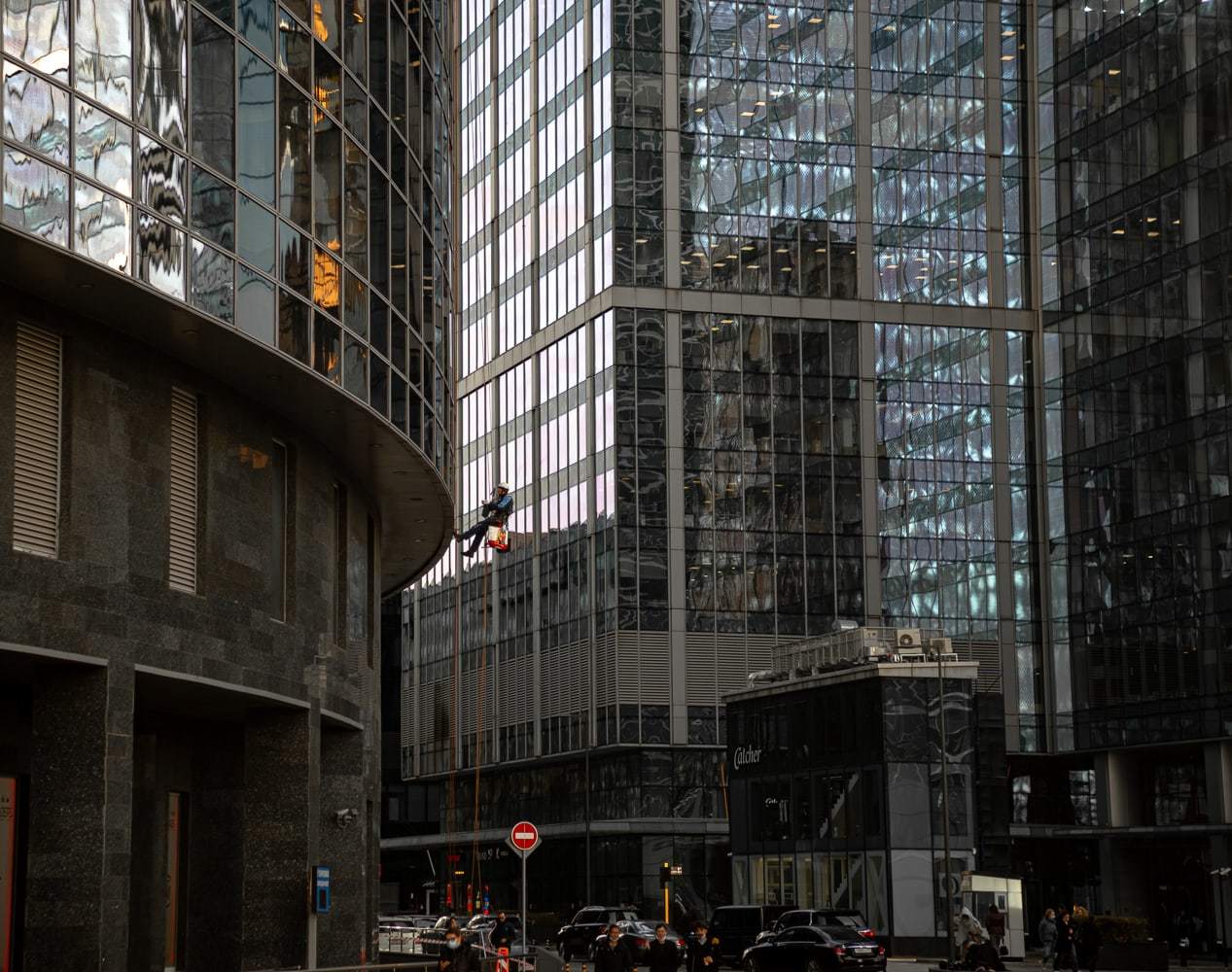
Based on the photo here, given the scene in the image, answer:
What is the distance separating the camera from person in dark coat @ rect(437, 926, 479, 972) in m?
31.5

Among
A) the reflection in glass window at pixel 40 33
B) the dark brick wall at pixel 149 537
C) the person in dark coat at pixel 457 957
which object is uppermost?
the reflection in glass window at pixel 40 33

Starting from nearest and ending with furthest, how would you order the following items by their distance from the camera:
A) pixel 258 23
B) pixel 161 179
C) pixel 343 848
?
pixel 161 179
pixel 258 23
pixel 343 848

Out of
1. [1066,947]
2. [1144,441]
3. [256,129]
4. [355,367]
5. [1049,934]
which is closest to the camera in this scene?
[256,129]

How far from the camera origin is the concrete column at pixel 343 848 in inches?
1465

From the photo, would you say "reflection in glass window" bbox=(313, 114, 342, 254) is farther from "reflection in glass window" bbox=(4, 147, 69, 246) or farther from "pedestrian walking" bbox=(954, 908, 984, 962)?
"pedestrian walking" bbox=(954, 908, 984, 962)

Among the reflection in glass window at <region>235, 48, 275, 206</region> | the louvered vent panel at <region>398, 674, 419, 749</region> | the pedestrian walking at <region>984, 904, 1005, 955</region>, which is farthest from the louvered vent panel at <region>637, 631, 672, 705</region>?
the reflection in glass window at <region>235, 48, 275, 206</region>

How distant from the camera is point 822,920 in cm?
4894

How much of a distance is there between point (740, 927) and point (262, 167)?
3251cm

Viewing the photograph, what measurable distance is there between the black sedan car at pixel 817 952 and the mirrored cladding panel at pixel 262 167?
1572cm

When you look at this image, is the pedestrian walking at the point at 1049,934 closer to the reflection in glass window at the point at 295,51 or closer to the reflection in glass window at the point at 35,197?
the reflection in glass window at the point at 295,51

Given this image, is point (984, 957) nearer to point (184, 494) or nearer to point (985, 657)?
point (184, 494)

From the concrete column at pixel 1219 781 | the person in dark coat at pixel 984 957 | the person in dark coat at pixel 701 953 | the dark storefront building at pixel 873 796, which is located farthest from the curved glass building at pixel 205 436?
the concrete column at pixel 1219 781

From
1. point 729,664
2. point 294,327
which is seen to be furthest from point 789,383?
point 294,327

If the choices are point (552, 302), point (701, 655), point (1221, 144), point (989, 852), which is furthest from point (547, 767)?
point (1221, 144)
